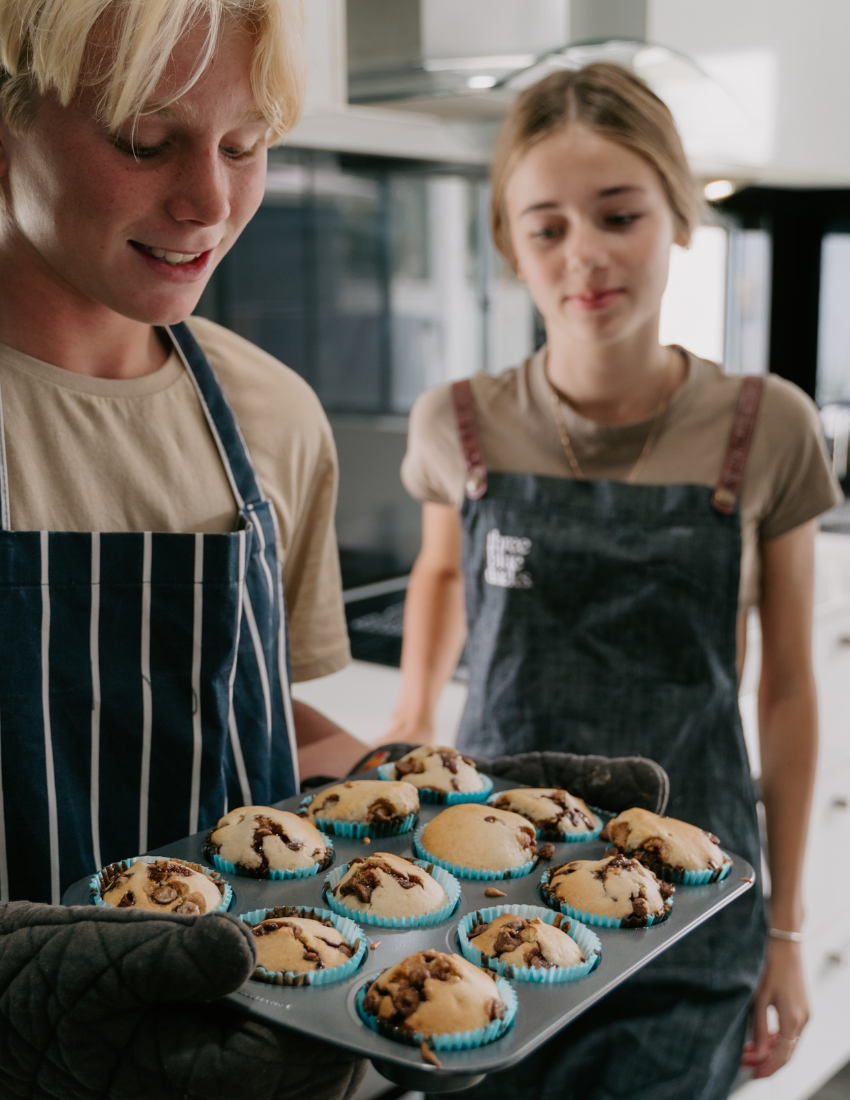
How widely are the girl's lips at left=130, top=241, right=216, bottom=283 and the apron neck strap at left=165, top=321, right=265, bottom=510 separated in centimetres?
18

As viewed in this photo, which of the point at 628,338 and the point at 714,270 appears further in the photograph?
the point at 714,270

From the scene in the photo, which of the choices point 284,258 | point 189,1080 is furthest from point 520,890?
point 284,258

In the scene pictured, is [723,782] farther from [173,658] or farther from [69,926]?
[69,926]

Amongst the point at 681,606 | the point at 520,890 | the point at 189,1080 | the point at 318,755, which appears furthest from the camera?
the point at 681,606

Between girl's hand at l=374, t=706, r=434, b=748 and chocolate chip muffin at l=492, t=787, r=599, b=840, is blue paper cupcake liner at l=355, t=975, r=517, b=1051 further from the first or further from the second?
girl's hand at l=374, t=706, r=434, b=748

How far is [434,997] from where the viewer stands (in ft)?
2.18

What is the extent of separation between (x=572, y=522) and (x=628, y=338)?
0.23 meters

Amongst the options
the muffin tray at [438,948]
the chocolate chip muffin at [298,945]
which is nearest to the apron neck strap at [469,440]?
the muffin tray at [438,948]

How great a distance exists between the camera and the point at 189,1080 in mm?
631

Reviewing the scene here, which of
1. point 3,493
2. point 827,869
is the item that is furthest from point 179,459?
point 827,869

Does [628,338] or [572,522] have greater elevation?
[628,338]

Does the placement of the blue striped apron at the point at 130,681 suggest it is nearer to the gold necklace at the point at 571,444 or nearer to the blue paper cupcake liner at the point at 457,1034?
the blue paper cupcake liner at the point at 457,1034

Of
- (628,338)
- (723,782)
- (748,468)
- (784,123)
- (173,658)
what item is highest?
(784,123)

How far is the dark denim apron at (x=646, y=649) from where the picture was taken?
1.24 m
